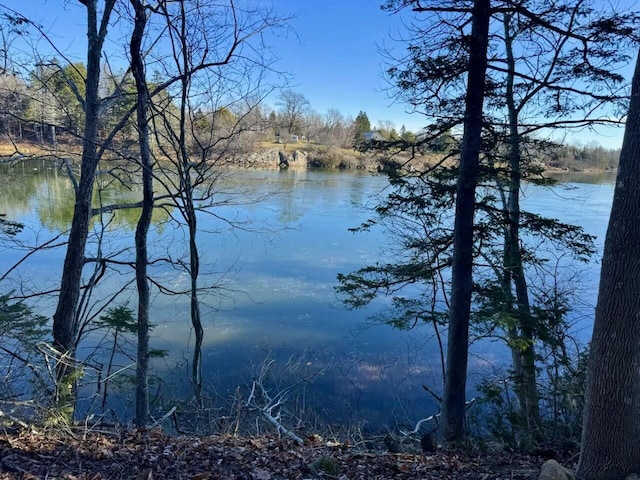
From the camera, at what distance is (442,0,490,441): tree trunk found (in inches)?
209

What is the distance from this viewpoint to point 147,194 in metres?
5.74

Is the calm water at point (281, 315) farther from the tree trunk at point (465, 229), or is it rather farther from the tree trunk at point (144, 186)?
the tree trunk at point (465, 229)

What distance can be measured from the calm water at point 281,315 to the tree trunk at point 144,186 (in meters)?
0.95

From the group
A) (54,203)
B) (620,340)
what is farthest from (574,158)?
(54,203)

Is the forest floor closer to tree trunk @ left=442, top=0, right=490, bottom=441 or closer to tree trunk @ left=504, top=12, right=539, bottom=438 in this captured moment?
tree trunk @ left=442, top=0, right=490, bottom=441

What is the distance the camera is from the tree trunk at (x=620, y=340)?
269 cm

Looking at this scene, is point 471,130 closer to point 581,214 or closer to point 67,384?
point 67,384

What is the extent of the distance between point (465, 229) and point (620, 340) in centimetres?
302

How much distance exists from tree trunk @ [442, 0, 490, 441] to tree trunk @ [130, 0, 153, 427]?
167 inches

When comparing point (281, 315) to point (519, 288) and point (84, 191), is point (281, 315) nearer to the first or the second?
point (519, 288)

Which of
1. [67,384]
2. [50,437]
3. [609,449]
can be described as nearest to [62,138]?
[67,384]

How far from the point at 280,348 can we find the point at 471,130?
6.32 metres

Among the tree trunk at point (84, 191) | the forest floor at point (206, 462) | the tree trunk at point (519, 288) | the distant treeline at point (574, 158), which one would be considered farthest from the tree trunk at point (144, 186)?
the distant treeline at point (574, 158)

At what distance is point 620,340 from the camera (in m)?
2.76
